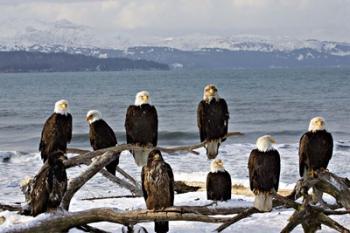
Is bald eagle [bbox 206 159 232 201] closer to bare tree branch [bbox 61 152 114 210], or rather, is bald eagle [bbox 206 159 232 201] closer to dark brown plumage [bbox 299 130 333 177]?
dark brown plumage [bbox 299 130 333 177]

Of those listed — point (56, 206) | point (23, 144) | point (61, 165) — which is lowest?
point (23, 144)

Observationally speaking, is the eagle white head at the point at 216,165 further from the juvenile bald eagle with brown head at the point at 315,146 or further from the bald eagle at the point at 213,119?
the juvenile bald eagle with brown head at the point at 315,146

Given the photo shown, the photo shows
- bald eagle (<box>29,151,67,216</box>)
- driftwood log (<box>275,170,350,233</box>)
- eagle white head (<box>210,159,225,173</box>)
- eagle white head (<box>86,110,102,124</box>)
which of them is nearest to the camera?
driftwood log (<box>275,170,350,233</box>)

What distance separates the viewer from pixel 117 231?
8.16 metres

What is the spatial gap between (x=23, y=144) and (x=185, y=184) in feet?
56.4

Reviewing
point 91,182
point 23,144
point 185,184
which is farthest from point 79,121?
point 185,184

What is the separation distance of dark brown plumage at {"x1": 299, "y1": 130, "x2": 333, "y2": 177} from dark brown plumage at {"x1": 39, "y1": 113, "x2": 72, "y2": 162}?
10.2ft

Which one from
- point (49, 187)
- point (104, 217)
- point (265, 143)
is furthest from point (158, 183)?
point (265, 143)

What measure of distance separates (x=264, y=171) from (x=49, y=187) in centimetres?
248

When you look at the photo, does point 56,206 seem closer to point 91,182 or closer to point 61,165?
point 61,165

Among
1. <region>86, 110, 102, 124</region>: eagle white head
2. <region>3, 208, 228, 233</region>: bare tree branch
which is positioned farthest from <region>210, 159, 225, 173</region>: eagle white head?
<region>3, 208, 228, 233</region>: bare tree branch

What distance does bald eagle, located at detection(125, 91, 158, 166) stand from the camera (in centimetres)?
914

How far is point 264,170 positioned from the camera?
7734mm

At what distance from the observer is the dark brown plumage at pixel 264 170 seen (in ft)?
25.3
